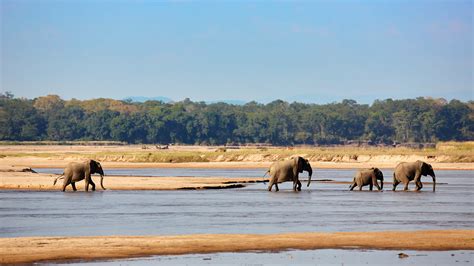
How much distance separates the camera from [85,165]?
48469 mm

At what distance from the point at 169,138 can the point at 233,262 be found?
167 metres

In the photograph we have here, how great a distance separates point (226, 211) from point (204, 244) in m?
11.3

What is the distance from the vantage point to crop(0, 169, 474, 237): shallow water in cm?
3117

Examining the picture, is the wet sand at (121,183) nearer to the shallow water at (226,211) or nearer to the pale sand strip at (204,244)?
the shallow water at (226,211)

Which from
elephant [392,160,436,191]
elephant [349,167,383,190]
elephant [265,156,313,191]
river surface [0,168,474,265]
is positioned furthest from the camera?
elephant [349,167,383,190]

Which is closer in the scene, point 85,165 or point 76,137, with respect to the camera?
point 85,165

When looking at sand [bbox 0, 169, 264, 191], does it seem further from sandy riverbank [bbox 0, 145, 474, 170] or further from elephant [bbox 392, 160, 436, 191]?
sandy riverbank [bbox 0, 145, 474, 170]

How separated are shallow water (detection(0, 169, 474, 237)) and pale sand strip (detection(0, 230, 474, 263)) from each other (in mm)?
2447

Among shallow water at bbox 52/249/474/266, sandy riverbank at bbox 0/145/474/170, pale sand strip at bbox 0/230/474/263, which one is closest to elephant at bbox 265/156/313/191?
pale sand strip at bbox 0/230/474/263

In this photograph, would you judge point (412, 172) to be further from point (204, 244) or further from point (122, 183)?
point (204, 244)

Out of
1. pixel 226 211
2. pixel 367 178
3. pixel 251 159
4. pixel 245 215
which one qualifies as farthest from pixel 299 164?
pixel 251 159

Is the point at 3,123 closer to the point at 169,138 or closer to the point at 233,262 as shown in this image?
the point at 169,138

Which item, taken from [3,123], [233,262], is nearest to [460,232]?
[233,262]

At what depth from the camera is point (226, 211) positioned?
3747cm
